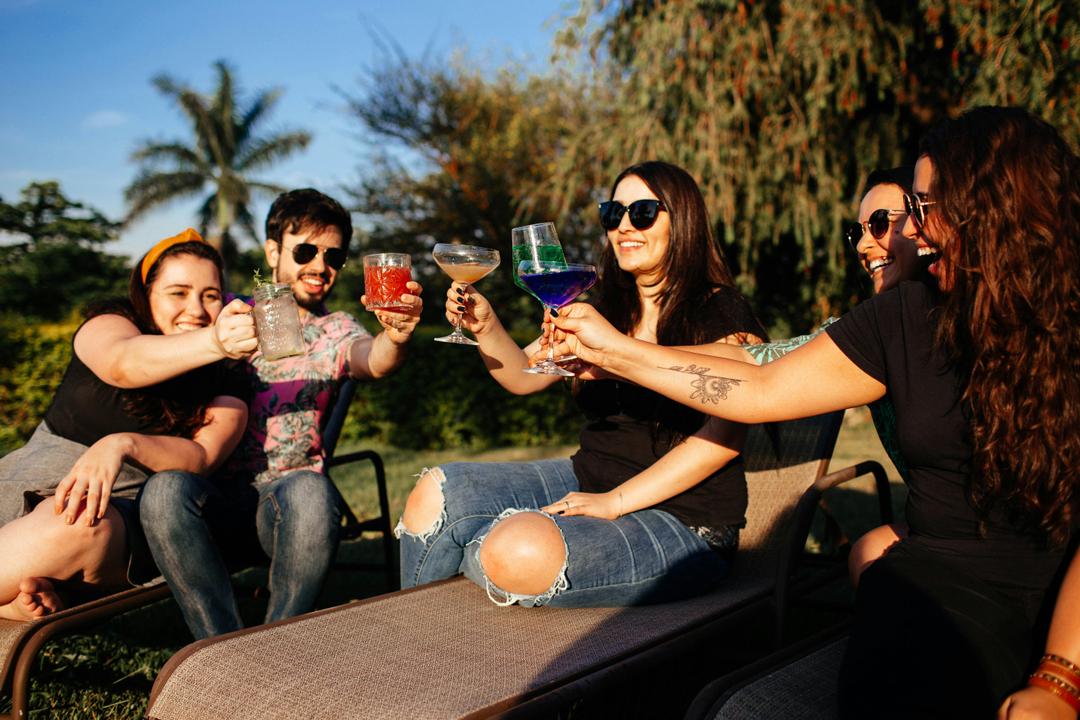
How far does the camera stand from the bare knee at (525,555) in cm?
271

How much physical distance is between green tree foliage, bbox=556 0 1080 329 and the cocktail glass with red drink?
6.99 meters

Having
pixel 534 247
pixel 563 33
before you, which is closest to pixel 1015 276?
pixel 534 247

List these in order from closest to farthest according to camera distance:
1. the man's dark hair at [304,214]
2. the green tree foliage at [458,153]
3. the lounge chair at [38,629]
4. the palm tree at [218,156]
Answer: the lounge chair at [38,629] → the man's dark hair at [304,214] → the green tree foliage at [458,153] → the palm tree at [218,156]

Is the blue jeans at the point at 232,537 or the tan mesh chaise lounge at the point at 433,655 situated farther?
the blue jeans at the point at 232,537

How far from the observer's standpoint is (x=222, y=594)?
9.91 ft

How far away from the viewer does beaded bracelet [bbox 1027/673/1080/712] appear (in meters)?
1.70

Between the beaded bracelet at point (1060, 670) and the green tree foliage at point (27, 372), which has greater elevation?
the green tree foliage at point (27, 372)

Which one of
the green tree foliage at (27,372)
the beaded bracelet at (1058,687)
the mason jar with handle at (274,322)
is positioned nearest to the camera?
the beaded bracelet at (1058,687)

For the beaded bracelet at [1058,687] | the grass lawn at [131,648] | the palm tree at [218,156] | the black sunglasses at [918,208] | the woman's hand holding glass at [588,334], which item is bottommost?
the grass lawn at [131,648]

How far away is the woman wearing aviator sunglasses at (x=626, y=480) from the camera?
2.77 metres

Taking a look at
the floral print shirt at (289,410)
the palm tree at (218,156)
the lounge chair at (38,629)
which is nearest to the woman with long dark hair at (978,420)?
the lounge chair at (38,629)

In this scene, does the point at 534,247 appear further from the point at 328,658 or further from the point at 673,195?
the point at 328,658

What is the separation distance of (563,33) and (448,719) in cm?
940

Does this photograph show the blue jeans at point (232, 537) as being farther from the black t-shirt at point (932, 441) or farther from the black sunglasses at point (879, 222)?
the black sunglasses at point (879, 222)
